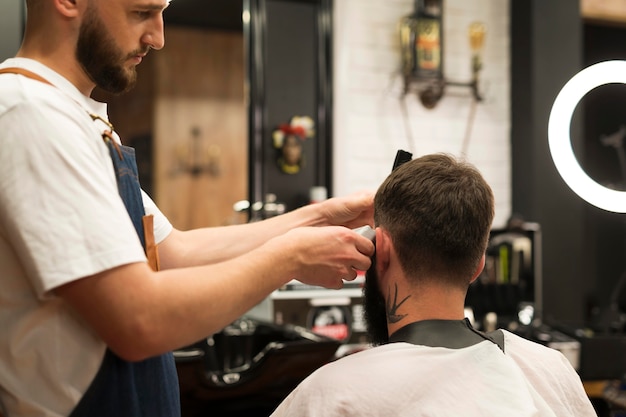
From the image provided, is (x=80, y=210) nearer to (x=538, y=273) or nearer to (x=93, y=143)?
(x=93, y=143)

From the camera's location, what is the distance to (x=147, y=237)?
1.38 m

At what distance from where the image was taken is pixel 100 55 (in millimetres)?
1300

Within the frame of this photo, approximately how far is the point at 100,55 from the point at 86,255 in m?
0.39

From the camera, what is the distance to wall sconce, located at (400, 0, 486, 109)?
4508mm

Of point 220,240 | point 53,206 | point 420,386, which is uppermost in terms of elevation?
point 53,206

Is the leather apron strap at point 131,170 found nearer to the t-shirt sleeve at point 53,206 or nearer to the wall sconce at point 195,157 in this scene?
the t-shirt sleeve at point 53,206

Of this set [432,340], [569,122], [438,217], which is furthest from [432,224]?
[569,122]

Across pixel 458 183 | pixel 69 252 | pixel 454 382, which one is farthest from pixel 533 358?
pixel 69 252

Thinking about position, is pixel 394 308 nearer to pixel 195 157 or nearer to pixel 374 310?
pixel 374 310

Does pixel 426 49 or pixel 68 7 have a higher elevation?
pixel 426 49

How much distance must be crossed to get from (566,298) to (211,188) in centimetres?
241

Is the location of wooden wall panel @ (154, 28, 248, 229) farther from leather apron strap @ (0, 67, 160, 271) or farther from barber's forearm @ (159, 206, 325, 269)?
leather apron strap @ (0, 67, 160, 271)

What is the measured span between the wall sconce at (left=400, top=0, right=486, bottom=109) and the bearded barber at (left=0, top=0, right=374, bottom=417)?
3326 millimetres

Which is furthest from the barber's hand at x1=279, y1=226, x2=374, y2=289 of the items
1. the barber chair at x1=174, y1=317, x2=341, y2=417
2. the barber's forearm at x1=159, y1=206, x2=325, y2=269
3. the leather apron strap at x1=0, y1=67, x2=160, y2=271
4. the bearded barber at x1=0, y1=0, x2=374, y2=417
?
the barber chair at x1=174, y1=317, x2=341, y2=417
